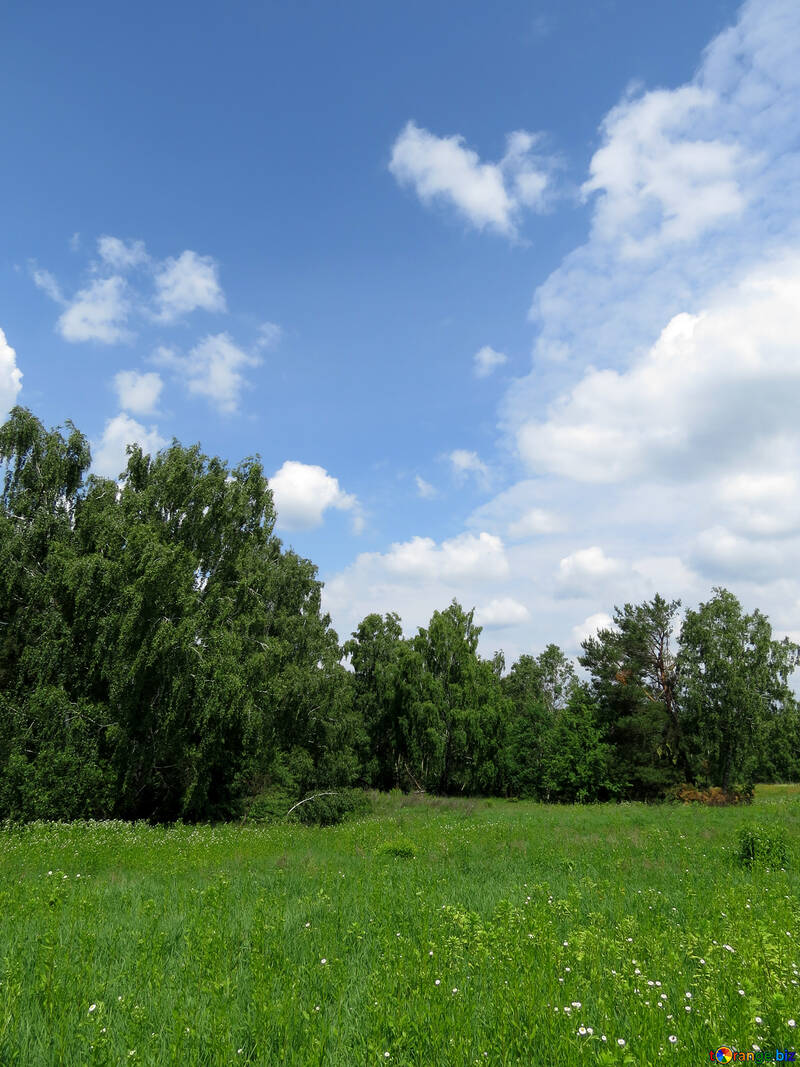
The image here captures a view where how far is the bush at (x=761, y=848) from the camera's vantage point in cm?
1130

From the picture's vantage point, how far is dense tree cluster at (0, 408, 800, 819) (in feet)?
71.5

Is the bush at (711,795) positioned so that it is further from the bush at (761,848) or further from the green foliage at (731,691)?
the bush at (761,848)

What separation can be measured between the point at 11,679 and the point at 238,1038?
2515 cm

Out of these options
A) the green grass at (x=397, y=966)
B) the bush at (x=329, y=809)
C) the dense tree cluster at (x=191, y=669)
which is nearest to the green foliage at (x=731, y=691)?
the dense tree cluster at (x=191, y=669)

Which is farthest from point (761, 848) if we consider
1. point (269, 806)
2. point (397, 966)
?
point (269, 806)

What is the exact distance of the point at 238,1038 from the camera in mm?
4016

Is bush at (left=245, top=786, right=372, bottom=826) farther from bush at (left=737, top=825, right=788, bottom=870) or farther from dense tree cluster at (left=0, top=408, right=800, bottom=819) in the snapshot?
bush at (left=737, top=825, right=788, bottom=870)

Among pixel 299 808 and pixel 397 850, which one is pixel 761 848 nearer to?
pixel 397 850

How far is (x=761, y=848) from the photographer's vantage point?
11.8m

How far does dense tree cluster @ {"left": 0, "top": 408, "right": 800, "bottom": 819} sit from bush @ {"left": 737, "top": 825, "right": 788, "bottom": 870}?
718 inches

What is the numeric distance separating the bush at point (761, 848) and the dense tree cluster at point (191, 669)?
18228mm

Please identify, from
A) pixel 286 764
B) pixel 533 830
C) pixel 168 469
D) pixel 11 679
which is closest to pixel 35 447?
pixel 168 469

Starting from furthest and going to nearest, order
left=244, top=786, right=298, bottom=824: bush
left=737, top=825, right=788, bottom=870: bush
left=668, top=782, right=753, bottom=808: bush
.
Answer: left=668, top=782, right=753, bottom=808: bush
left=244, top=786, right=298, bottom=824: bush
left=737, top=825, right=788, bottom=870: bush

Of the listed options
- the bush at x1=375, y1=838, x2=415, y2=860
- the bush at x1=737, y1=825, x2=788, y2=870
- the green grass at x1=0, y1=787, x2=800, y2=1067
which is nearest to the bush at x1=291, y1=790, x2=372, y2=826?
the bush at x1=375, y1=838, x2=415, y2=860
